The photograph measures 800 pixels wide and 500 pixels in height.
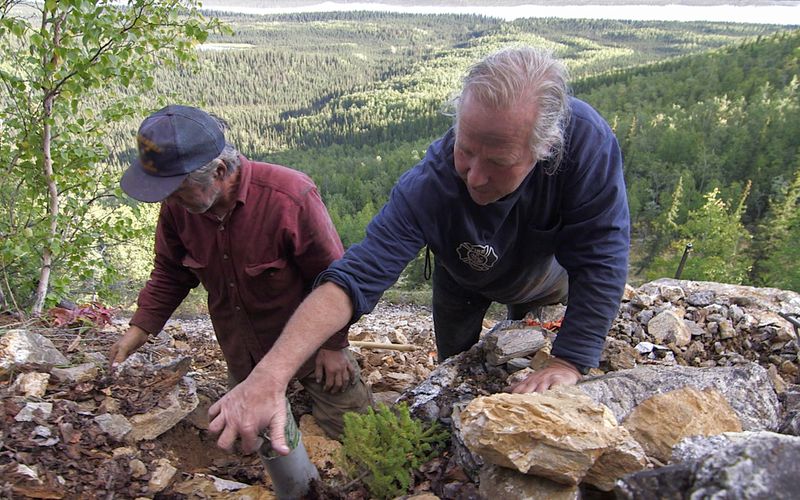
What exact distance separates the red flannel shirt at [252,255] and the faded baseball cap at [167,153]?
36 centimetres

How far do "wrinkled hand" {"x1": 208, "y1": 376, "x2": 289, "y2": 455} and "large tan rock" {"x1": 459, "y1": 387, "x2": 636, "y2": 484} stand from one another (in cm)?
72

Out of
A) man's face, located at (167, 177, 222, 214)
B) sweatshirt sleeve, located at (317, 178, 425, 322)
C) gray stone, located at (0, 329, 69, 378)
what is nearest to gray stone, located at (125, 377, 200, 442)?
gray stone, located at (0, 329, 69, 378)

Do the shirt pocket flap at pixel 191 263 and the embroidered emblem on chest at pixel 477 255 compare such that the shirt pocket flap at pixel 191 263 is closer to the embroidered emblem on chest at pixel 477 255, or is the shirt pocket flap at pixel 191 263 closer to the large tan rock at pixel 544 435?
the embroidered emblem on chest at pixel 477 255

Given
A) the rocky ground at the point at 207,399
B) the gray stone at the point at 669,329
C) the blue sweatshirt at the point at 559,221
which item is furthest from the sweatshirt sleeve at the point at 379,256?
the gray stone at the point at 669,329

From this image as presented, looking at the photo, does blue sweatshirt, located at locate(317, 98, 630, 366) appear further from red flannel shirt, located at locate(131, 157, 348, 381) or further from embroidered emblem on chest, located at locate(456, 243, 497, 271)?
red flannel shirt, located at locate(131, 157, 348, 381)

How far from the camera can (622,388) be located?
2426 mm

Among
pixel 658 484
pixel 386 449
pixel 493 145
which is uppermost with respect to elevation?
pixel 493 145

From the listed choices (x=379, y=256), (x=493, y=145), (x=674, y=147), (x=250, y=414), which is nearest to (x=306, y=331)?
(x=250, y=414)

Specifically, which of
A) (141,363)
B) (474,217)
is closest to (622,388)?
(474,217)

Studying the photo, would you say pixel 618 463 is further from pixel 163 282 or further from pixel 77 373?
pixel 77 373

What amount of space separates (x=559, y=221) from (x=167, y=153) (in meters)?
2.10

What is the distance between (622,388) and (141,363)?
309 cm

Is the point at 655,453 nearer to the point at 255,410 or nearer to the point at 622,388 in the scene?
the point at 622,388

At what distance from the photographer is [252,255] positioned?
10.7ft
